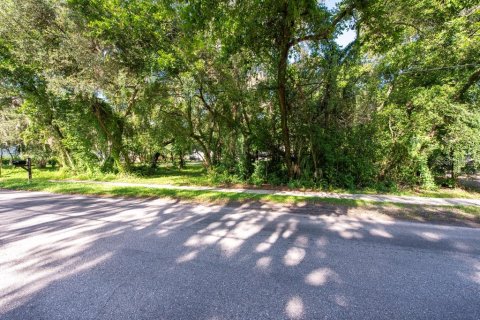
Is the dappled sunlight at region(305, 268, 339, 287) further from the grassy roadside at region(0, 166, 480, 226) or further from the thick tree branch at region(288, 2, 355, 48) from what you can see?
the thick tree branch at region(288, 2, 355, 48)

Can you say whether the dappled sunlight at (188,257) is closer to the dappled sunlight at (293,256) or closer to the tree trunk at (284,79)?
the dappled sunlight at (293,256)

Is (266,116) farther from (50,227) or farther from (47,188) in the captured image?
(47,188)

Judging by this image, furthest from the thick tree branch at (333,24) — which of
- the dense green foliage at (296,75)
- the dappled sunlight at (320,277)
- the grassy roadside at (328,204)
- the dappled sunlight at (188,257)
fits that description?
the dappled sunlight at (188,257)

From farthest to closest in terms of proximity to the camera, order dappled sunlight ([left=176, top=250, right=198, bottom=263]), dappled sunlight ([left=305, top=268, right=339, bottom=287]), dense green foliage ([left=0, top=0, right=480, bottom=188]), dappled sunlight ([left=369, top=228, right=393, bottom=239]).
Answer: dense green foliage ([left=0, top=0, right=480, bottom=188]) → dappled sunlight ([left=369, top=228, right=393, bottom=239]) → dappled sunlight ([left=176, top=250, right=198, bottom=263]) → dappled sunlight ([left=305, top=268, right=339, bottom=287])

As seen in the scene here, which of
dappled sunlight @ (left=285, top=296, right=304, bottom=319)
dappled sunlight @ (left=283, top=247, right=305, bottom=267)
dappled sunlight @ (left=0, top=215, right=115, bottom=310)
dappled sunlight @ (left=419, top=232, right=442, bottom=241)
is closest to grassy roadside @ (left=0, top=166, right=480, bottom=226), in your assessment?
dappled sunlight @ (left=419, top=232, right=442, bottom=241)

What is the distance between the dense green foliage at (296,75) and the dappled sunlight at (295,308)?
6473mm

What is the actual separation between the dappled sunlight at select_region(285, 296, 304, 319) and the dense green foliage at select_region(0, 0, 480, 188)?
6.47 m

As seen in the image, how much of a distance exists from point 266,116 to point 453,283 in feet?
26.7

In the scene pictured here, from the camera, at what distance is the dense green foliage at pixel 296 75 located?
704 centimetres

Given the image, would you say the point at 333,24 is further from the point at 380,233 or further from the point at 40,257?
the point at 40,257

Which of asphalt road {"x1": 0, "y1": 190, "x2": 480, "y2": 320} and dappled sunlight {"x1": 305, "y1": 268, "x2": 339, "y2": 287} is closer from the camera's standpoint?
A: asphalt road {"x1": 0, "y1": 190, "x2": 480, "y2": 320}

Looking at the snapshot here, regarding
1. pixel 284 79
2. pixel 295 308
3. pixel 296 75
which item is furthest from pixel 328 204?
pixel 296 75

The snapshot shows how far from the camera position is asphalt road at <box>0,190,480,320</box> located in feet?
6.82

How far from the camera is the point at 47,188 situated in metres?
9.02
